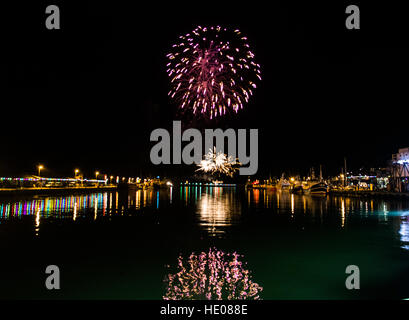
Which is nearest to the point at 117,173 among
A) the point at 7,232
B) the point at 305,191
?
the point at 305,191

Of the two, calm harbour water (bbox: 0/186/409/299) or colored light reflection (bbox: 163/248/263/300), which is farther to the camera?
calm harbour water (bbox: 0/186/409/299)

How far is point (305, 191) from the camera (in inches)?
3152

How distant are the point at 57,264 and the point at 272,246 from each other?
7.69 meters

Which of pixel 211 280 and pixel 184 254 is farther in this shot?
pixel 184 254

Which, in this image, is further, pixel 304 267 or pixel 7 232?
pixel 7 232

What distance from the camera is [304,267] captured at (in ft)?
33.5

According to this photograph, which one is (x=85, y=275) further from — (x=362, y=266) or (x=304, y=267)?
(x=362, y=266)

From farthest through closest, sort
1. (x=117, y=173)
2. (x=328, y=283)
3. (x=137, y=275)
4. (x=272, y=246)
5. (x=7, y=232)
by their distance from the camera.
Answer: (x=117, y=173)
(x=7, y=232)
(x=272, y=246)
(x=137, y=275)
(x=328, y=283)

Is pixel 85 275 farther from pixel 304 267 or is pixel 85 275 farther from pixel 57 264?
pixel 304 267

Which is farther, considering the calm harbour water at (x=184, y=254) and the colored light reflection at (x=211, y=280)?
the calm harbour water at (x=184, y=254)
